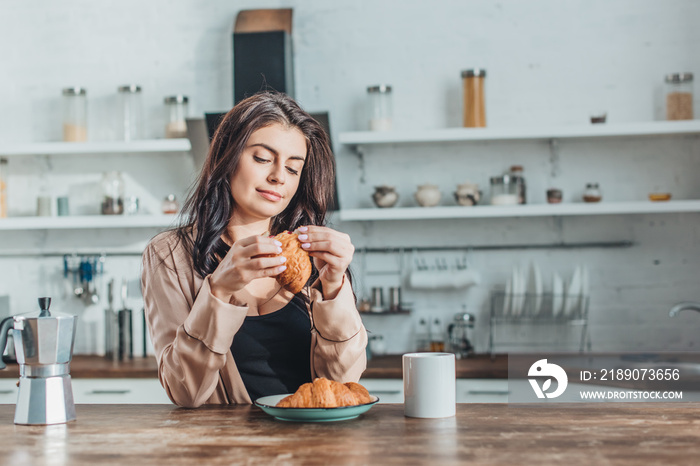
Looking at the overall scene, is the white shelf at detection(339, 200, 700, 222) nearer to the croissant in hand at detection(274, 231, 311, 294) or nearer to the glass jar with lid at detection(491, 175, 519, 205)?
the glass jar with lid at detection(491, 175, 519, 205)

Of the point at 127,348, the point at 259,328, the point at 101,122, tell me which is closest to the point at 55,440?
the point at 259,328

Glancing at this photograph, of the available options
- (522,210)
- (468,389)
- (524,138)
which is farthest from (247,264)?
(524,138)

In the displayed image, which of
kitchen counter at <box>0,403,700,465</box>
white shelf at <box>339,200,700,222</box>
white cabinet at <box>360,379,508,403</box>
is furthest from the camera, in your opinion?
white shelf at <box>339,200,700,222</box>

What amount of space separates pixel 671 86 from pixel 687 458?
2916 mm

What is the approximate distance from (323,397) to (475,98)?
8.47 feet

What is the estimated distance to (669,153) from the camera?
3701 mm

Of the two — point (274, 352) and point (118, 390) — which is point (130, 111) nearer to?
point (118, 390)

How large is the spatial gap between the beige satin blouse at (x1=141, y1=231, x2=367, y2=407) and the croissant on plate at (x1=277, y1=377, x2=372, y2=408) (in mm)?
212

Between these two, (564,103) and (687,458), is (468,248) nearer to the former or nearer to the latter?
(564,103)

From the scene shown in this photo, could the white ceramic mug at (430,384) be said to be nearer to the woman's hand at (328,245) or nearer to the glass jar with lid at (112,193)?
the woman's hand at (328,245)

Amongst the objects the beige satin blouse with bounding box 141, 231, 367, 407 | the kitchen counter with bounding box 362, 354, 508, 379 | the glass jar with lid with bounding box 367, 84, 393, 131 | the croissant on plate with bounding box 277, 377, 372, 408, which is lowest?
the kitchen counter with bounding box 362, 354, 508, 379

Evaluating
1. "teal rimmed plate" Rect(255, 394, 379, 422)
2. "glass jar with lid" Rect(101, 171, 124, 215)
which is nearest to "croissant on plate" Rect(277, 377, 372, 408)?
"teal rimmed plate" Rect(255, 394, 379, 422)

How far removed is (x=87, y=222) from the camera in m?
3.66

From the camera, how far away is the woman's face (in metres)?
1.68
